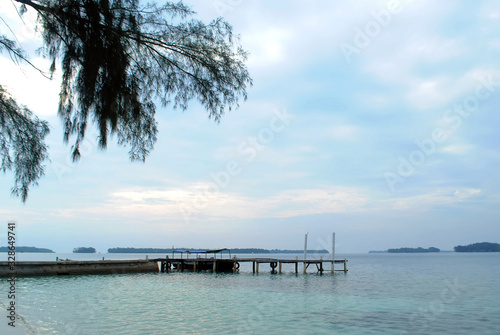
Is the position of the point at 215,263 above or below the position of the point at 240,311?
above

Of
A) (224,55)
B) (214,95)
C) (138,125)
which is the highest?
(224,55)

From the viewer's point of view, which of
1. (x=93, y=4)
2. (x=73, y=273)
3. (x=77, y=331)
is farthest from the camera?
(x=73, y=273)

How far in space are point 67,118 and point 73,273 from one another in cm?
3720

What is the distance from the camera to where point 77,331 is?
14812 millimetres

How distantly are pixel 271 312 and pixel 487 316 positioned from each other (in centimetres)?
1089

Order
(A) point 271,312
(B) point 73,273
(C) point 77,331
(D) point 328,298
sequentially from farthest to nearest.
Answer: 1. (B) point 73,273
2. (D) point 328,298
3. (A) point 271,312
4. (C) point 77,331

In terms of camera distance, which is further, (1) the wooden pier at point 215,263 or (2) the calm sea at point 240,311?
(1) the wooden pier at point 215,263

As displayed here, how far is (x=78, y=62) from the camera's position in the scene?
571 centimetres

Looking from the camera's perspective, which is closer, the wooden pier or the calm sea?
the calm sea

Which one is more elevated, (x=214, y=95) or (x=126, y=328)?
(x=214, y=95)

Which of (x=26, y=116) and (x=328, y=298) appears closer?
(x=26, y=116)

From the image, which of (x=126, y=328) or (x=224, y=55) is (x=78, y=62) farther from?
(x=126, y=328)

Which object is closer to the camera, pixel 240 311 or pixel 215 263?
pixel 240 311

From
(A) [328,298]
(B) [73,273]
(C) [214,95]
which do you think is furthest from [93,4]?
(B) [73,273]
